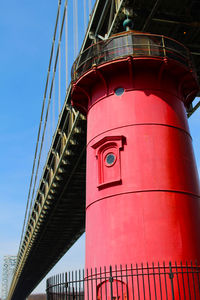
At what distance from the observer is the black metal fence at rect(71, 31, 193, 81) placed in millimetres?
15609

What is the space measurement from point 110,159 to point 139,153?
1.19 m

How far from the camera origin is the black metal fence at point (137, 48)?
51.2ft

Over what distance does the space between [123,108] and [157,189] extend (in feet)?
11.4

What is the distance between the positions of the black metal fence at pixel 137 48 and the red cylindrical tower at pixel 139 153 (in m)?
0.04

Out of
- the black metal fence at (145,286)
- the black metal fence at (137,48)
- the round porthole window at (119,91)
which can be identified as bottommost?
the black metal fence at (145,286)

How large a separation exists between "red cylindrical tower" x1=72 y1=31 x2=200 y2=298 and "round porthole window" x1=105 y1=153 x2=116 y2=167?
0.05 meters

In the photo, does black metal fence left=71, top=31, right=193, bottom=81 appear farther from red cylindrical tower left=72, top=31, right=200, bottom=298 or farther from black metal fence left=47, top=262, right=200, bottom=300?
black metal fence left=47, top=262, right=200, bottom=300

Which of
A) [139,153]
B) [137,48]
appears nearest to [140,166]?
[139,153]

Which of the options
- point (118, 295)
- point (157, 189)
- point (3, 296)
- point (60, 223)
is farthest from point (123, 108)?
point (3, 296)

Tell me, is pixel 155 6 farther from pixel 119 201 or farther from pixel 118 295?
pixel 118 295

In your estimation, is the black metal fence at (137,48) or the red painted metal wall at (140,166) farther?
the black metal fence at (137,48)

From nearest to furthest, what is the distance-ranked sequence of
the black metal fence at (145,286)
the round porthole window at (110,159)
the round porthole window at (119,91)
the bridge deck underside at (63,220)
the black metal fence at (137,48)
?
the black metal fence at (145,286)
the round porthole window at (110,159)
the black metal fence at (137,48)
the round porthole window at (119,91)
the bridge deck underside at (63,220)

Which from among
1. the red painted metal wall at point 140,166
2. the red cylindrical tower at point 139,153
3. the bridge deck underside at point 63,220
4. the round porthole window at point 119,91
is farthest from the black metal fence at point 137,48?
the bridge deck underside at point 63,220

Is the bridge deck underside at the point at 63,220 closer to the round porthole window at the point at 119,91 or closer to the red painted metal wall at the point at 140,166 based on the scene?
the round porthole window at the point at 119,91
